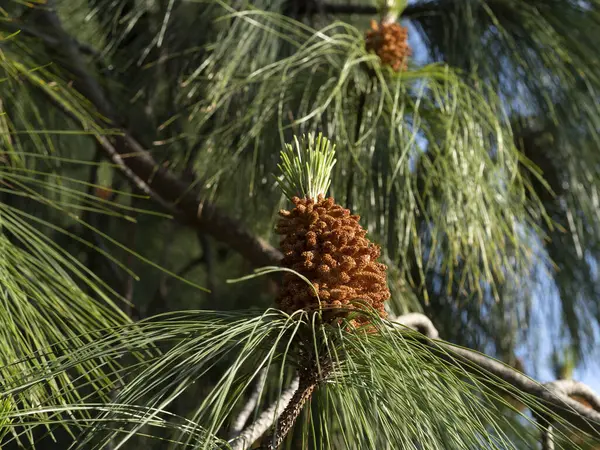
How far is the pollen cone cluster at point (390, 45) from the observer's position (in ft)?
4.25

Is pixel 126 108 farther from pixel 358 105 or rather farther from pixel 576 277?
pixel 576 277

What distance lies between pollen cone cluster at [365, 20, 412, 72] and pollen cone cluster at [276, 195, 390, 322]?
648 mm

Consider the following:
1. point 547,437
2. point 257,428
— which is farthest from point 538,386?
point 257,428

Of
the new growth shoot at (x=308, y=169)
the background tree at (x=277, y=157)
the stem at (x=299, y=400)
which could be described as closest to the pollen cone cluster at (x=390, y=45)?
the background tree at (x=277, y=157)

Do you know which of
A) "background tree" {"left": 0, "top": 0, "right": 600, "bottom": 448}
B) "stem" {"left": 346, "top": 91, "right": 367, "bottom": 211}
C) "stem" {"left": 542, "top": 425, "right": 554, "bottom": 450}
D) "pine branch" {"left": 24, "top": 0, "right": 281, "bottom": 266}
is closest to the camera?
"stem" {"left": 542, "top": 425, "right": 554, "bottom": 450}

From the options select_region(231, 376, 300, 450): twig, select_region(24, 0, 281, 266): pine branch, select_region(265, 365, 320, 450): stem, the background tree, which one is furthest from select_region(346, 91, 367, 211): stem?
select_region(265, 365, 320, 450): stem

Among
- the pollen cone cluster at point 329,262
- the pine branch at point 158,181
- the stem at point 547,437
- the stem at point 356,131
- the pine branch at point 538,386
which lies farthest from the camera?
the pine branch at point 158,181

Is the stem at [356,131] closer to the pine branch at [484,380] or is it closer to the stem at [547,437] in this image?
the pine branch at [484,380]

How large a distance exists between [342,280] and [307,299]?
29mm

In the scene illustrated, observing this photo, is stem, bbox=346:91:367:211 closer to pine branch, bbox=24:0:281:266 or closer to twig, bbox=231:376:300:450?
pine branch, bbox=24:0:281:266

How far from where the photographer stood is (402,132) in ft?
4.17

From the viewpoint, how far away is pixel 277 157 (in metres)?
1.37

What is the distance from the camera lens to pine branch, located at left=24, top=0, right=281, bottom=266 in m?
1.54

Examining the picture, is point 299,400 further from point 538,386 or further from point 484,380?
point 538,386
